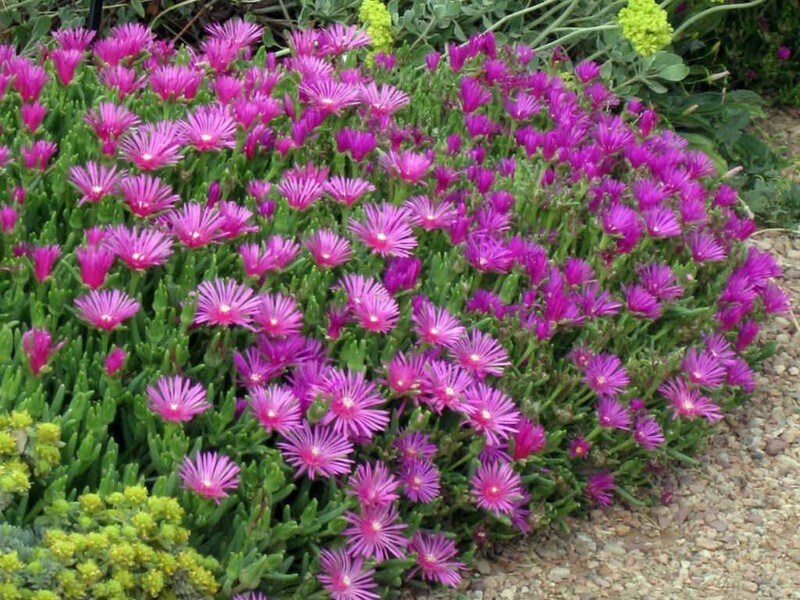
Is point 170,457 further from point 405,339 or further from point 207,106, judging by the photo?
point 207,106

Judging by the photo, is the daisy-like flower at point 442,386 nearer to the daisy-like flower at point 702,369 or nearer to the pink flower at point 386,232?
the pink flower at point 386,232

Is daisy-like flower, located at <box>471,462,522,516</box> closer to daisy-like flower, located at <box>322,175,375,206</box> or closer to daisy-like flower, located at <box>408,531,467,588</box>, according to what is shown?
daisy-like flower, located at <box>408,531,467,588</box>

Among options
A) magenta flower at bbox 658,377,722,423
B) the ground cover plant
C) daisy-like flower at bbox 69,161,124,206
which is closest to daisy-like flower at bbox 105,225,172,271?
the ground cover plant

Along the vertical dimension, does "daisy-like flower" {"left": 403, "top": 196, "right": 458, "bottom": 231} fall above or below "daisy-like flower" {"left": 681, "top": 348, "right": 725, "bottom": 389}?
above

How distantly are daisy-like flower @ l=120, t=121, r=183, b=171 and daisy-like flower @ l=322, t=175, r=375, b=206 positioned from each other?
1.00 feet

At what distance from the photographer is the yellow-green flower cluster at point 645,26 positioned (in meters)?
3.78

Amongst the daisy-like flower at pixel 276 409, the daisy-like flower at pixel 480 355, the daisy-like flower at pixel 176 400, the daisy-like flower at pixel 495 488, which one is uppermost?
the daisy-like flower at pixel 176 400

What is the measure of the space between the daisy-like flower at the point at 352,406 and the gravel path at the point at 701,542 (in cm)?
42

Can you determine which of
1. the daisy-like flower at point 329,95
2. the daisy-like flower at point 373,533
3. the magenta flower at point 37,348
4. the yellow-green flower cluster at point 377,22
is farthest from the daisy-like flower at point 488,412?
the yellow-green flower cluster at point 377,22

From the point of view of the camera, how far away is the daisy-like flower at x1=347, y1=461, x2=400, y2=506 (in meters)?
2.28

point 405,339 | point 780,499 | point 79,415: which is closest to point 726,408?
point 780,499

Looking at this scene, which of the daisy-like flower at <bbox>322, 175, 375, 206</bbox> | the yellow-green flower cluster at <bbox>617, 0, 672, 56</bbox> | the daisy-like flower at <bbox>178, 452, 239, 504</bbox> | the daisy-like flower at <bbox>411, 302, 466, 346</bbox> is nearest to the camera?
the daisy-like flower at <bbox>178, 452, 239, 504</bbox>

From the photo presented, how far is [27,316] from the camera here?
2.45 meters

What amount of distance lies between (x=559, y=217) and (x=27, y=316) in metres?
1.23
